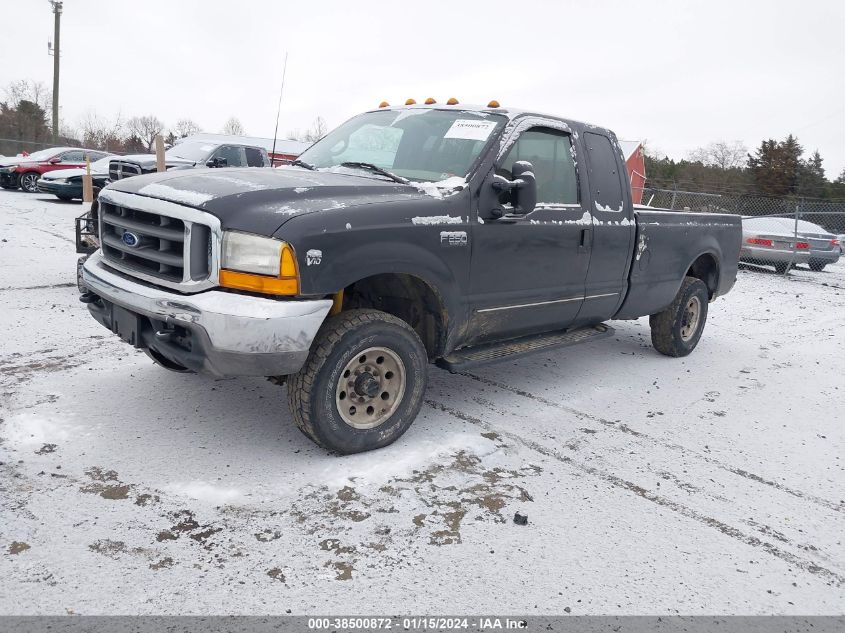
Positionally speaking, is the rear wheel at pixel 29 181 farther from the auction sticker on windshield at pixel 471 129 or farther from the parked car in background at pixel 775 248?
the parked car in background at pixel 775 248

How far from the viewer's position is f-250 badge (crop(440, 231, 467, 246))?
3780 millimetres

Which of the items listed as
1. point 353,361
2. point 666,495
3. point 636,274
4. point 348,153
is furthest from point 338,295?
point 636,274

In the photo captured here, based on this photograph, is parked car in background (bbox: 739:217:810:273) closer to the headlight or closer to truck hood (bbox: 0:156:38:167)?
the headlight

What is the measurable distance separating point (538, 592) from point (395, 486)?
3.24 ft

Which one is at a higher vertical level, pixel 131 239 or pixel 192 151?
pixel 192 151

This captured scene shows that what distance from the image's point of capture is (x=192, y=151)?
50.1 feet

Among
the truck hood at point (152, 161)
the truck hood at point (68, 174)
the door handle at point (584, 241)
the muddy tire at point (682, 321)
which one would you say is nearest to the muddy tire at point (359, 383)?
the door handle at point (584, 241)

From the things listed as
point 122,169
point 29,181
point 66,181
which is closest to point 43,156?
point 29,181

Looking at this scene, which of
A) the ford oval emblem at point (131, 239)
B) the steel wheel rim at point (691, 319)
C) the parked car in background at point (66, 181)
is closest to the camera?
the ford oval emblem at point (131, 239)

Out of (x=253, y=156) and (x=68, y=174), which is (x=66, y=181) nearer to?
(x=68, y=174)

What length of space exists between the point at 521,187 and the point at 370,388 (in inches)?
58.9

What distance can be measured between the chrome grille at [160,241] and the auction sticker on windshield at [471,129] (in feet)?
5.99

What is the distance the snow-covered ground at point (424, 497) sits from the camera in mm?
2561

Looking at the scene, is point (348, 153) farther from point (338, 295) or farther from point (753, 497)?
point (753, 497)
